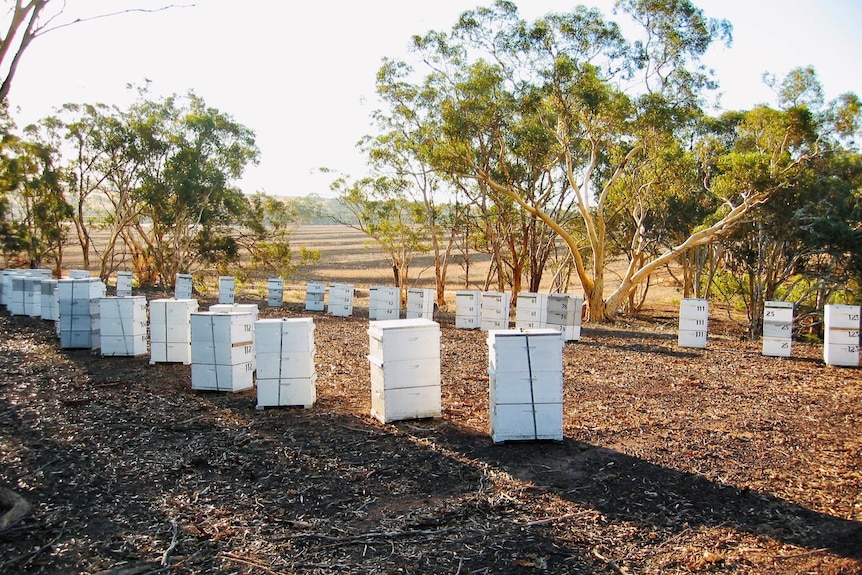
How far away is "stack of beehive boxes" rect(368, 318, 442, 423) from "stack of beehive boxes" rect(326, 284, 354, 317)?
51.4 feet

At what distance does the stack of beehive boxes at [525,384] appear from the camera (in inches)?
310

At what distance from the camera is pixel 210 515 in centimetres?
603

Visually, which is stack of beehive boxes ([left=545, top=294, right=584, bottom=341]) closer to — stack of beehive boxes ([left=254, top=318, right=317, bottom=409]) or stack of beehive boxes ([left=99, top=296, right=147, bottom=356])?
stack of beehive boxes ([left=254, top=318, right=317, bottom=409])

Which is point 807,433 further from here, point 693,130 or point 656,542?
point 693,130

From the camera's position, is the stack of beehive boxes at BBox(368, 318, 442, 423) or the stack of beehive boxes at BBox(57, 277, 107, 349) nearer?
→ the stack of beehive boxes at BBox(368, 318, 442, 423)

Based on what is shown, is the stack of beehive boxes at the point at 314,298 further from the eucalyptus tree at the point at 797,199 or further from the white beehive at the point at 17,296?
the eucalyptus tree at the point at 797,199

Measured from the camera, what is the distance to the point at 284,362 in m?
9.74

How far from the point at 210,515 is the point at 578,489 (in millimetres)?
3584

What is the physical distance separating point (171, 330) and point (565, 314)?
10.2 meters

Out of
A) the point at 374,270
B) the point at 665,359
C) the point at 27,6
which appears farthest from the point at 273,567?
the point at 374,270

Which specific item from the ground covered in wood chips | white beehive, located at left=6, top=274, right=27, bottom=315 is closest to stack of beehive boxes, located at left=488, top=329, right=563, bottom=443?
the ground covered in wood chips

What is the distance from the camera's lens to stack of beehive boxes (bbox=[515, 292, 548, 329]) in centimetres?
1789

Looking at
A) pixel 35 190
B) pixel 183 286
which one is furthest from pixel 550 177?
pixel 35 190

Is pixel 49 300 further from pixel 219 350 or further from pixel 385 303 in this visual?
pixel 219 350
